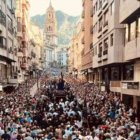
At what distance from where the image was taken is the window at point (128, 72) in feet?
119

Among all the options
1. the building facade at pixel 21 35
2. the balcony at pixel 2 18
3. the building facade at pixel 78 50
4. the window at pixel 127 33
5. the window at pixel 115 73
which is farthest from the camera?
the building facade at pixel 78 50

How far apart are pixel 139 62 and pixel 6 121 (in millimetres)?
12679

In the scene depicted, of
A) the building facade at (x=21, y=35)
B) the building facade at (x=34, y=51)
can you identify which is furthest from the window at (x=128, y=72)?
the building facade at (x=34, y=51)

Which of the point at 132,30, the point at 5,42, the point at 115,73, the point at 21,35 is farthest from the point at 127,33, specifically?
the point at 21,35

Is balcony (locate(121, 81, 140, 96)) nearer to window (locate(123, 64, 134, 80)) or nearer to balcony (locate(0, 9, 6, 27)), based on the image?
window (locate(123, 64, 134, 80))

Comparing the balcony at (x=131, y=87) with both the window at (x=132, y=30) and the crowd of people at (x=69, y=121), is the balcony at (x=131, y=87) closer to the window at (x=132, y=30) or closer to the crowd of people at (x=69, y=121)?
the crowd of people at (x=69, y=121)

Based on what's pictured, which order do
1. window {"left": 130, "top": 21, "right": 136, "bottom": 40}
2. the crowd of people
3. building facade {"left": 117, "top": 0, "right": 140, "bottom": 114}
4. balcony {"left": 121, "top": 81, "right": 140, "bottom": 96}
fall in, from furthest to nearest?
1. window {"left": 130, "top": 21, "right": 136, "bottom": 40}
2. building facade {"left": 117, "top": 0, "right": 140, "bottom": 114}
3. balcony {"left": 121, "top": 81, "right": 140, "bottom": 96}
4. the crowd of people

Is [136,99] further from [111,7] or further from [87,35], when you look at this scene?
[87,35]

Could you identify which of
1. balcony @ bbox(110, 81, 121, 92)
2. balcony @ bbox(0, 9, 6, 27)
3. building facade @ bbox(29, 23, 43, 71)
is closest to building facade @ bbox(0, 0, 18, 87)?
balcony @ bbox(0, 9, 6, 27)

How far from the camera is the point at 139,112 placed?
32156 millimetres

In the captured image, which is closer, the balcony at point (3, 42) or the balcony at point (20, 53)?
the balcony at point (3, 42)

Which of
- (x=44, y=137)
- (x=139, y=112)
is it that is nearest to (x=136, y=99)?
(x=139, y=112)

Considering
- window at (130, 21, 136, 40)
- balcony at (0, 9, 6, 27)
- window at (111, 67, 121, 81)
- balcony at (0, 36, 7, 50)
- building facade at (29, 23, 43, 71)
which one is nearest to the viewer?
window at (130, 21, 136, 40)

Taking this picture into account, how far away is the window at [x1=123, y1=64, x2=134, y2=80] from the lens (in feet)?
119
